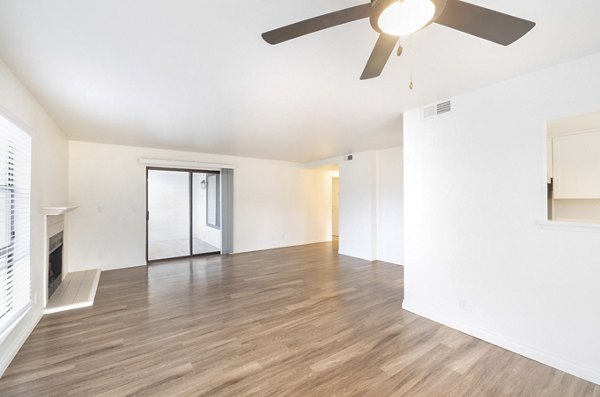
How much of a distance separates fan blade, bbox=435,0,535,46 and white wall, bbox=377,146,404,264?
4257mm

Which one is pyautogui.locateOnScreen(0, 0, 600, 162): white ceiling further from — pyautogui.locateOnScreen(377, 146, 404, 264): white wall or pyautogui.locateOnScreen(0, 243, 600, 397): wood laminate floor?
pyautogui.locateOnScreen(0, 243, 600, 397): wood laminate floor

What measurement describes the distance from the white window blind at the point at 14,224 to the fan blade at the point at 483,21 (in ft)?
10.9

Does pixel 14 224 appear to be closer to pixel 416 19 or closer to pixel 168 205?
pixel 168 205

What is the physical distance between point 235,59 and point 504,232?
9.43 ft

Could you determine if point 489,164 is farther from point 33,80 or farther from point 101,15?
point 33,80

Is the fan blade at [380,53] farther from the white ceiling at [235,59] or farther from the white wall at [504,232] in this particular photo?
the white wall at [504,232]

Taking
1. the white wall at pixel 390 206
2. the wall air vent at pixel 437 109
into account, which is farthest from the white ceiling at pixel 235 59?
the white wall at pixel 390 206

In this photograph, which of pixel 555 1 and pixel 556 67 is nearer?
pixel 555 1

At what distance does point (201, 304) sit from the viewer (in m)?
3.31

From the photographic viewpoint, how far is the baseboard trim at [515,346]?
6.36 ft

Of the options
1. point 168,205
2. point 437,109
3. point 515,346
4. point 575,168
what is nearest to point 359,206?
point 437,109

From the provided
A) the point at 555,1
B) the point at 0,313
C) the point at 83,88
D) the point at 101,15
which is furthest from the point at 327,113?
the point at 0,313

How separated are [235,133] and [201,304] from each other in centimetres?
267

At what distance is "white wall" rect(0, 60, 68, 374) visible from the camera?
6.98 feet
